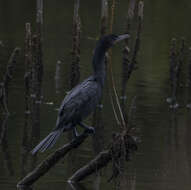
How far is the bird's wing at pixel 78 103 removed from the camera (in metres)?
10.8

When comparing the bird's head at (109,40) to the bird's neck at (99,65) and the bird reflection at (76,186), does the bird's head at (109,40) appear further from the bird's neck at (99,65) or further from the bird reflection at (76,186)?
the bird reflection at (76,186)

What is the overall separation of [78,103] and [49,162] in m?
0.90

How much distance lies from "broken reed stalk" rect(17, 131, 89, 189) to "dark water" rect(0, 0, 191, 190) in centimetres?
27

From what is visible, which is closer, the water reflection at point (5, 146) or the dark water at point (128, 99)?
the dark water at point (128, 99)

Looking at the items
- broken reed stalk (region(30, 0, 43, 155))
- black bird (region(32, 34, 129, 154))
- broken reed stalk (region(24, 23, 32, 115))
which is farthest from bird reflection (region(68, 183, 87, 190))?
broken reed stalk (region(24, 23, 32, 115))

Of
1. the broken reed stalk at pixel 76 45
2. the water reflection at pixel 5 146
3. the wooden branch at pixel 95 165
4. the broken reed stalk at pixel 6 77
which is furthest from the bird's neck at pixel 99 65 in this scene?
the broken reed stalk at pixel 76 45

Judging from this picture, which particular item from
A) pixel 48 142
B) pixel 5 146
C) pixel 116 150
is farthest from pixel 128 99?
pixel 116 150

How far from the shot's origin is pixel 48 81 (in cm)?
1947

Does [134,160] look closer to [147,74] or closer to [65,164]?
[65,164]

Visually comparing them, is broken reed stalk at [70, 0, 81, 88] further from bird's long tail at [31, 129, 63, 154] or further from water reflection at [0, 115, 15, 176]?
bird's long tail at [31, 129, 63, 154]

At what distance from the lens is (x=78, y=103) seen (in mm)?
10914

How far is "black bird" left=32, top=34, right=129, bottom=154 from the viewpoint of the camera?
35.4ft

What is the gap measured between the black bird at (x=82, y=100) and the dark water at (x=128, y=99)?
0.88 meters

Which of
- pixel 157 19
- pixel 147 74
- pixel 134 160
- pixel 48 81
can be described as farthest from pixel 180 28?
pixel 134 160
